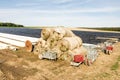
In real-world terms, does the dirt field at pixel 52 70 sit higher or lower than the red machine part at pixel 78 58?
lower

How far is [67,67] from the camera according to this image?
21.0 metres

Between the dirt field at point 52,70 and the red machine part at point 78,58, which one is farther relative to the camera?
the red machine part at point 78,58

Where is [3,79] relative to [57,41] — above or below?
below

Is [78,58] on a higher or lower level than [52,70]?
higher

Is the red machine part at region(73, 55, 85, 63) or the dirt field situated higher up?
the red machine part at region(73, 55, 85, 63)

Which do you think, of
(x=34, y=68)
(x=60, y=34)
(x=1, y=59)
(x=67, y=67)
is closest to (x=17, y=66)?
(x=34, y=68)

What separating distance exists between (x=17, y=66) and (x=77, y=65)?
6.91 meters

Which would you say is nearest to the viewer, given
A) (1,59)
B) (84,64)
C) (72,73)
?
(72,73)

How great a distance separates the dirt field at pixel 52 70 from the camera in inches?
692

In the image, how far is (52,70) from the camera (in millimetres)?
20016

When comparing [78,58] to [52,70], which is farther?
[78,58]

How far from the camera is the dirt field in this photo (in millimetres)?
17573

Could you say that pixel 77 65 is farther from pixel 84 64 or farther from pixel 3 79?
pixel 3 79

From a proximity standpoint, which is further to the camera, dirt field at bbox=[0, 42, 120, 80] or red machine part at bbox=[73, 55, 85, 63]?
red machine part at bbox=[73, 55, 85, 63]
